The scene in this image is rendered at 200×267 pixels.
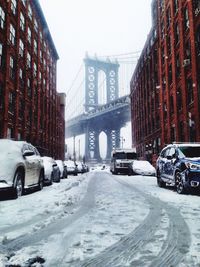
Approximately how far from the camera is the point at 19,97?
27359 millimetres

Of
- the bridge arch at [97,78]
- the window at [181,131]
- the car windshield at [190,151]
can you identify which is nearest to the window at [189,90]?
the window at [181,131]

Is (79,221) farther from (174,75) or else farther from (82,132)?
(82,132)

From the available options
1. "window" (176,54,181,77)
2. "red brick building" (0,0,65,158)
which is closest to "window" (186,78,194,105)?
"window" (176,54,181,77)

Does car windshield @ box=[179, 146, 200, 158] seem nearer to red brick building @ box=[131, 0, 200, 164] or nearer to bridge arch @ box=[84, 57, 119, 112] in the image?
red brick building @ box=[131, 0, 200, 164]

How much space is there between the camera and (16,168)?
25.4ft

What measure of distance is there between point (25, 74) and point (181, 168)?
24091 mm

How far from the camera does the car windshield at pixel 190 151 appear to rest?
32.0 ft

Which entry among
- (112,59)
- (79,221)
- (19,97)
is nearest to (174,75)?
(19,97)

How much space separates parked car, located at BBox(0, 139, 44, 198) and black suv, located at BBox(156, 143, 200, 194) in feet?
15.2

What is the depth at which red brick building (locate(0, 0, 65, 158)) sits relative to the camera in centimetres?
2323

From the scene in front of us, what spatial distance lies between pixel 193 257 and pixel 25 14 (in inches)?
1265

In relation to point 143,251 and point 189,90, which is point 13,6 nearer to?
point 189,90

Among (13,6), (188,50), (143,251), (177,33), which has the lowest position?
(143,251)

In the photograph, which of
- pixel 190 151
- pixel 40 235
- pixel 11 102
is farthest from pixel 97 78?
pixel 40 235
